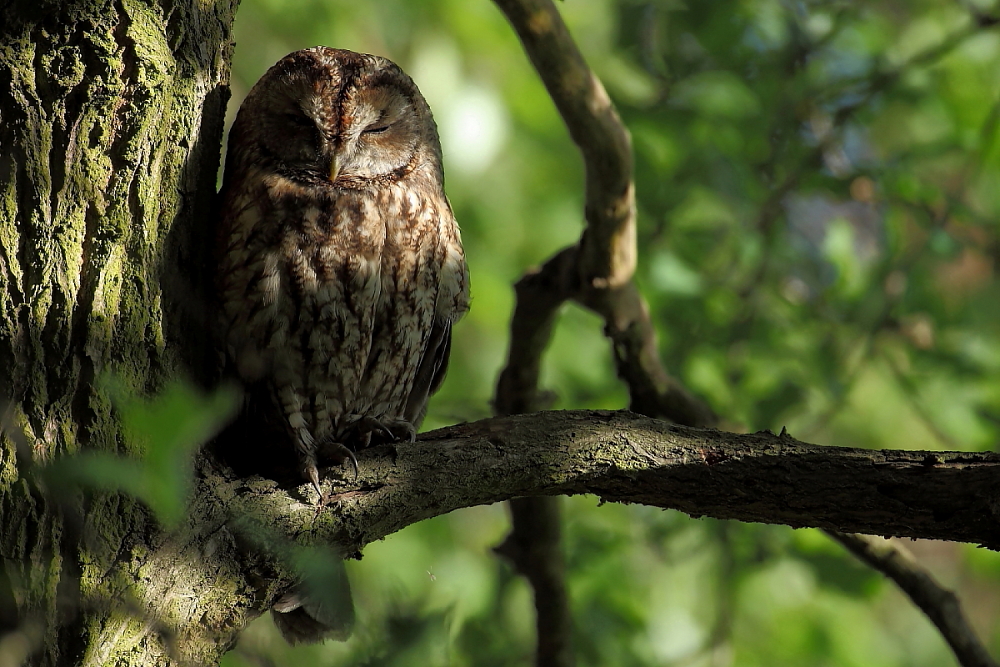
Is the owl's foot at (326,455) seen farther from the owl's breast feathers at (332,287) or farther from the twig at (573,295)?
the twig at (573,295)

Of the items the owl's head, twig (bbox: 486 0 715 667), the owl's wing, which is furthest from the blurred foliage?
the owl's head

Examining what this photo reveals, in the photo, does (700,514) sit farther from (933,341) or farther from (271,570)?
(933,341)

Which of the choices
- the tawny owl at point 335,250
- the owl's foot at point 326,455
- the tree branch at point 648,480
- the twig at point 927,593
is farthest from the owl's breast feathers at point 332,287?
the twig at point 927,593

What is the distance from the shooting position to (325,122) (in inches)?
82.4

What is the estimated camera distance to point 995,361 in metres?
3.06

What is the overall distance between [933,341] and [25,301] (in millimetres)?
2788

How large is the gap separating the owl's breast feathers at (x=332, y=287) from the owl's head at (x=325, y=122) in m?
0.08

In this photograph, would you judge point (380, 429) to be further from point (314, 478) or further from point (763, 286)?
point (763, 286)

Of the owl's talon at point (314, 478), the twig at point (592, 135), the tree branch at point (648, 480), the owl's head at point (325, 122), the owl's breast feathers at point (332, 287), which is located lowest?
the owl's talon at point (314, 478)

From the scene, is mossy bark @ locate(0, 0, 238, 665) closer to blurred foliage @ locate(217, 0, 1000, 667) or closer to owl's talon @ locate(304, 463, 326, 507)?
owl's talon @ locate(304, 463, 326, 507)

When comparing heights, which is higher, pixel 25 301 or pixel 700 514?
pixel 700 514

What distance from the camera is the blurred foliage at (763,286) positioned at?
3031 mm

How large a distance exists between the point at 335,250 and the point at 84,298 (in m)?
0.64

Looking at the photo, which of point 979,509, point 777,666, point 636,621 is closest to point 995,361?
point 777,666
